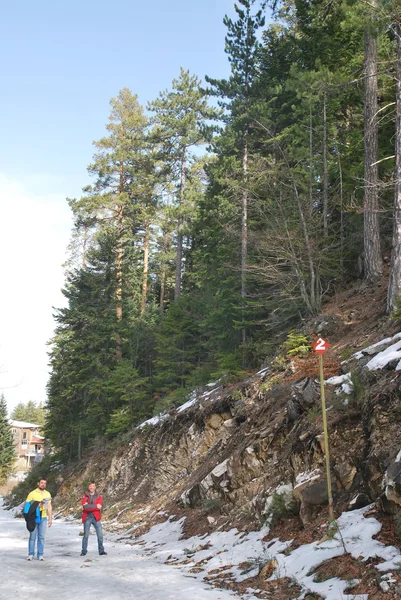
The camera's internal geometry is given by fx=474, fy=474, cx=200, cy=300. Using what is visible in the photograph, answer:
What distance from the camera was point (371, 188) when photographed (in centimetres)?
1480

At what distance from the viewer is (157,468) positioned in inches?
738

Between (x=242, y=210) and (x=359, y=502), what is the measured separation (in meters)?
15.8

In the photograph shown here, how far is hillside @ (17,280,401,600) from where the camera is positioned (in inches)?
246

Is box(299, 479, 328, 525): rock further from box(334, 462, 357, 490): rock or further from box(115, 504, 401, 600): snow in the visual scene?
box(115, 504, 401, 600): snow

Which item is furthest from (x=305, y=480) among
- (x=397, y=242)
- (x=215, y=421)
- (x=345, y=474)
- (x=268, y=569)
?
(x=215, y=421)

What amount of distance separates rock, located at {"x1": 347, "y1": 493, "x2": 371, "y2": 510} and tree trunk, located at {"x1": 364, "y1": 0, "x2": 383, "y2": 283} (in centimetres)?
930

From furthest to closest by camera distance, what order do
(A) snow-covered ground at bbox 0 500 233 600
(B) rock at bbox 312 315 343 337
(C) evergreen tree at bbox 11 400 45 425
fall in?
(C) evergreen tree at bbox 11 400 45 425 < (B) rock at bbox 312 315 343 337 < (A) snow-covered ground at bbox 0 500 233 600

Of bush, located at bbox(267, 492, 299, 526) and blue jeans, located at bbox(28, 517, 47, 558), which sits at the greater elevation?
bush, located at bbox(267, 492, 299, 526)

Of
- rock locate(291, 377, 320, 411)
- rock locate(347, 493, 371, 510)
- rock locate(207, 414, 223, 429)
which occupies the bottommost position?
rock locate(347, 493, 371, 510)

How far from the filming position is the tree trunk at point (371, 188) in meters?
14.9

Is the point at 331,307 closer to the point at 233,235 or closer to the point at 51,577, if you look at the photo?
the point at 233,235

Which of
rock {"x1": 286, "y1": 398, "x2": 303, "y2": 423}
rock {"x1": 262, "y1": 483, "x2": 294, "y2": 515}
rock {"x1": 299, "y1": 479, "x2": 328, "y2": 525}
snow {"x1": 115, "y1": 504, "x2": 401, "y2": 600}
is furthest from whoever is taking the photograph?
rock {"x1": 286, "y1": 398, "x2": 303, "y2": 423}

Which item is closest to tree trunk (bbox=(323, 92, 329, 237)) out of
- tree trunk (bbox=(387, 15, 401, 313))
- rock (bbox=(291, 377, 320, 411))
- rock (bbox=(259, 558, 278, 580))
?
tree trunk (bbox=(387, 15, 401, 313))

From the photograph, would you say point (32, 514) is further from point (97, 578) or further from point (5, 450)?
point (5, 450)
